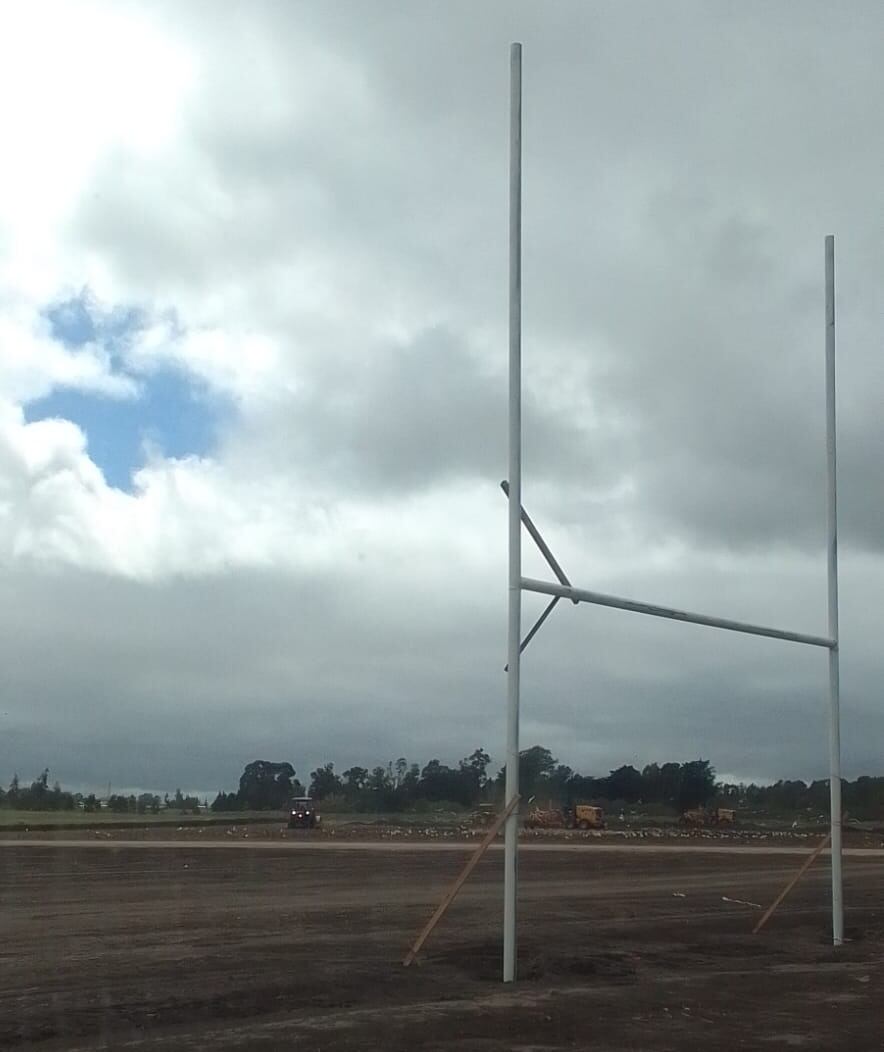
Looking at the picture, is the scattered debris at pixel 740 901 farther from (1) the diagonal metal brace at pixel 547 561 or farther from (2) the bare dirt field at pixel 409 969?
(1) the diagonal metal brace at pixel 547 561

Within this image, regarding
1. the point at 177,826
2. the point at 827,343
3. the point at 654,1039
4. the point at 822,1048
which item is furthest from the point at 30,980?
the point at 177,826

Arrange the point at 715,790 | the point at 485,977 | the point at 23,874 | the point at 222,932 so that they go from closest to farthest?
the point at 485,977 → the point at 222,932 → the point at 23,874 → the point at 715,790

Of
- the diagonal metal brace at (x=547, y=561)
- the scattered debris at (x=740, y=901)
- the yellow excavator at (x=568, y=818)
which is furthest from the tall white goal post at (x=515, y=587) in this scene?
the yellow excavator at (x=568, y=818)

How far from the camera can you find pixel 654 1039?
992cm

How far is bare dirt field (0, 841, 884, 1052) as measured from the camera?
10.1 m

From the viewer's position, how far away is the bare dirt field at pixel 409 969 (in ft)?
33.1

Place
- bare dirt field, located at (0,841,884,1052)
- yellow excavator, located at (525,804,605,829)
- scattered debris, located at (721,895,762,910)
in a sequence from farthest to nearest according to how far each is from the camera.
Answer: yellow excavator, located at (525,804,605,829), scattered debris, located at (721,895,762,910), bare dirt field, located at (0,841,884,1052)

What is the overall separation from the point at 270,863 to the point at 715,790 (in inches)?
1626

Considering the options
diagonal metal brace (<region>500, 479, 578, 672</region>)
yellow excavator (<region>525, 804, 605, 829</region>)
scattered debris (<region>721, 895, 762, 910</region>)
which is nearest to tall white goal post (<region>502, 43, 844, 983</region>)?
diagonal metal brace (<region>500, 479, 578, 672</region>)

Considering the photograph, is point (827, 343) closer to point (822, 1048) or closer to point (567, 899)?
point (822, 1048)

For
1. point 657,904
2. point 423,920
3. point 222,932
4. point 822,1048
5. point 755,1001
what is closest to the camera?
point 822,1048


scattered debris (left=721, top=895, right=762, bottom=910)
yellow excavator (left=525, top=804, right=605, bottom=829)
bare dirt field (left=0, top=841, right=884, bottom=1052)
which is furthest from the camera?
yellow excavator (left=525, top=804, right=605, bottom=829)

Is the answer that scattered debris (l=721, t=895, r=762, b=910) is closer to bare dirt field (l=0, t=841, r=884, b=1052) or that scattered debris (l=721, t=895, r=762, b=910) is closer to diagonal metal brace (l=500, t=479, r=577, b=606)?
bare dirt field (l=0, t=841, r=884, b=1052)

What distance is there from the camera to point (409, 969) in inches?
520
